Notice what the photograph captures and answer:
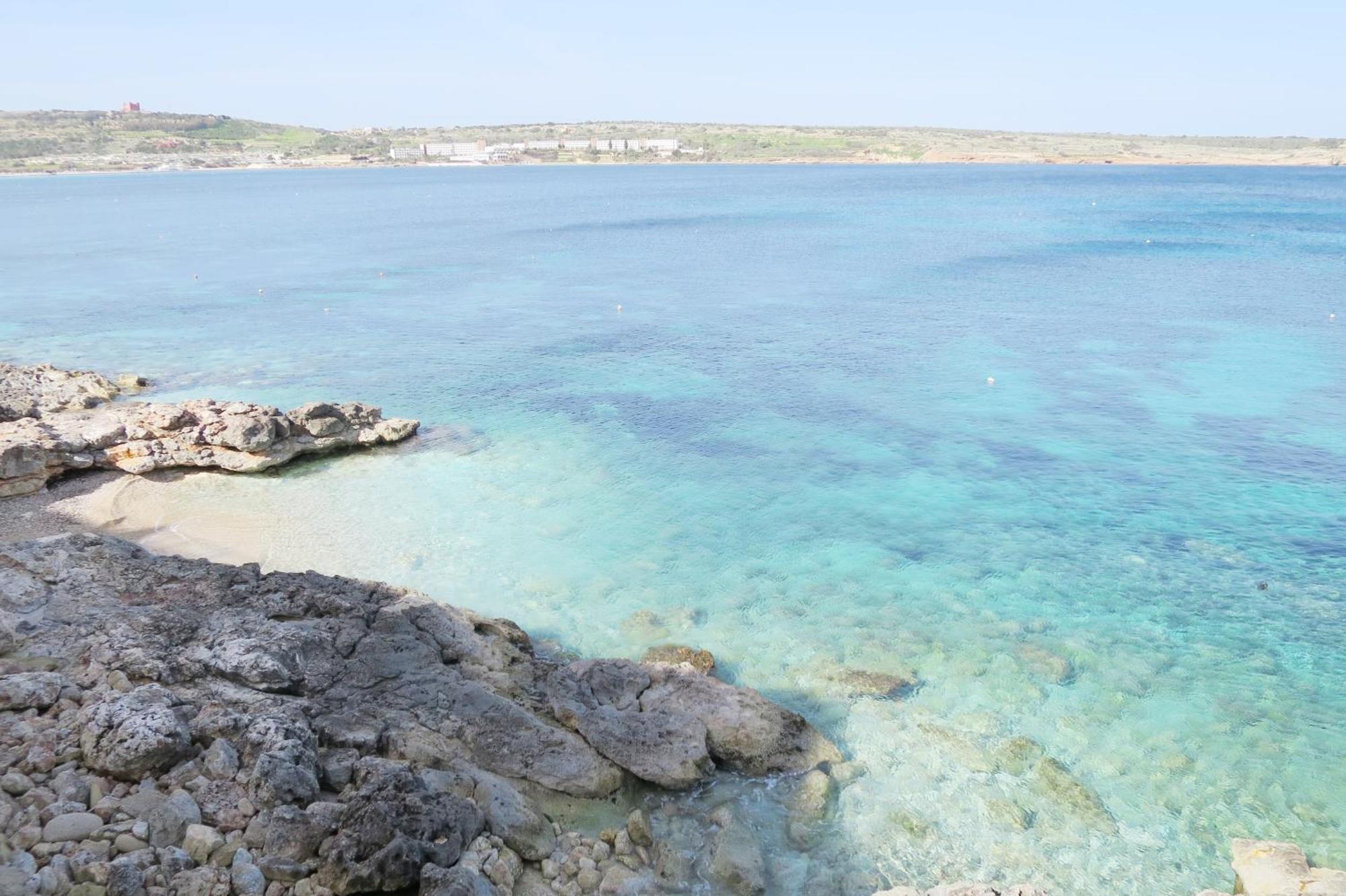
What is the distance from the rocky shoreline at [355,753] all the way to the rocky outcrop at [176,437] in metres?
7.85

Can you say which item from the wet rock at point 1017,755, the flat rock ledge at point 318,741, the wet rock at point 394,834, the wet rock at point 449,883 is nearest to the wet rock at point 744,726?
the flat rock ledge at point 318,741

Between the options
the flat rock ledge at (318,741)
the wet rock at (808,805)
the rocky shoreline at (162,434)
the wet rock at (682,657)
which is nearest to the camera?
the flat rock ledge at (318,741)

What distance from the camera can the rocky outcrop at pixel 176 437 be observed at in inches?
834

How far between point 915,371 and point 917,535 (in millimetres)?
14026

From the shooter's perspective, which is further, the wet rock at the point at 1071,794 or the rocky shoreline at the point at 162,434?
the rocky shoreline at the point at 162,434

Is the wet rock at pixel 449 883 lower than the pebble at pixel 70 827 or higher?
lower

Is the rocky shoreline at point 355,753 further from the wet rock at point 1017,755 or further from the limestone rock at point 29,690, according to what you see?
the wet rock at point 1017,755

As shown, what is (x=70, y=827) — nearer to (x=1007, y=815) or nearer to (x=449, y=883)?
(x=449, y=883)

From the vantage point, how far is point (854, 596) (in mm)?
17406

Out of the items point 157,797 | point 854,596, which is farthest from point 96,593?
point 854,596

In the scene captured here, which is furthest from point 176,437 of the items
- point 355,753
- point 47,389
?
point 355,753

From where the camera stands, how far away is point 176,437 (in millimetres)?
23344

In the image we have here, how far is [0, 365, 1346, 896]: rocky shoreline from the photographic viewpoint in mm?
8766

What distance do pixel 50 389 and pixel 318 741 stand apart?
2339 centimetres
